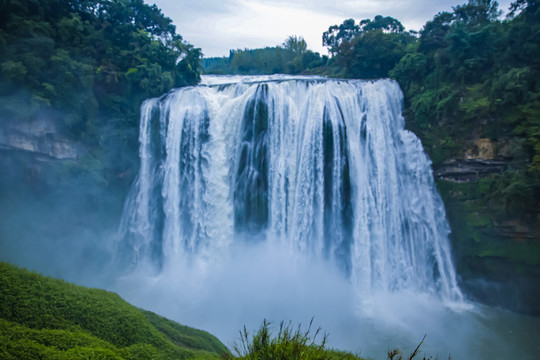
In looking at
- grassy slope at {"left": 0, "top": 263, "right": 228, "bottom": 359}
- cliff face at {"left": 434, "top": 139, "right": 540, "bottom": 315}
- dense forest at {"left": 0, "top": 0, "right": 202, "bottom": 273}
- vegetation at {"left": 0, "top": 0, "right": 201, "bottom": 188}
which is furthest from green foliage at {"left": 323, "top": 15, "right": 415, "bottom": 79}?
grassy slope at {"left": 0, "top": 263, "right": 228, "bottom": 359}

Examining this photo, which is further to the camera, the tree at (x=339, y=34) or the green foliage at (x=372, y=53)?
the tree at (x=339, y=34)

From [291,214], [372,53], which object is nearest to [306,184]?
[291,214]

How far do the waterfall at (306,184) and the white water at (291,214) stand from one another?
5cm

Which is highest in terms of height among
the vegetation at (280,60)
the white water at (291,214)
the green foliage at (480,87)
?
the vegetation at (280,60)

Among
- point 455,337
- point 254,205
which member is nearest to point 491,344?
point 455,337

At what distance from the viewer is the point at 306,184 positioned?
13.9 metres

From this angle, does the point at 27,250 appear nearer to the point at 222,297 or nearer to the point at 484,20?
the point at 222,297

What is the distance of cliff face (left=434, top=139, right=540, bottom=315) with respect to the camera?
1184cm

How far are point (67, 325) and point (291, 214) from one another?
1025cm

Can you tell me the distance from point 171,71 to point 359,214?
1318 cm

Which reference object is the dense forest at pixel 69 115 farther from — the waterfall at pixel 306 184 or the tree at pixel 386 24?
the tree at pixel 386 24

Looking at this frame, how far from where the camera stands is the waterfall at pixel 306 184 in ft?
44.7

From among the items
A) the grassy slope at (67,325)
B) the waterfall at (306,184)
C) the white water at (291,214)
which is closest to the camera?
the grassy slope at (67,325)

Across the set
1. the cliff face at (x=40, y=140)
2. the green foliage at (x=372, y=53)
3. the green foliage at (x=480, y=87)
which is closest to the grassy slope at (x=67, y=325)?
the cliff face at (x=40, y=140)
